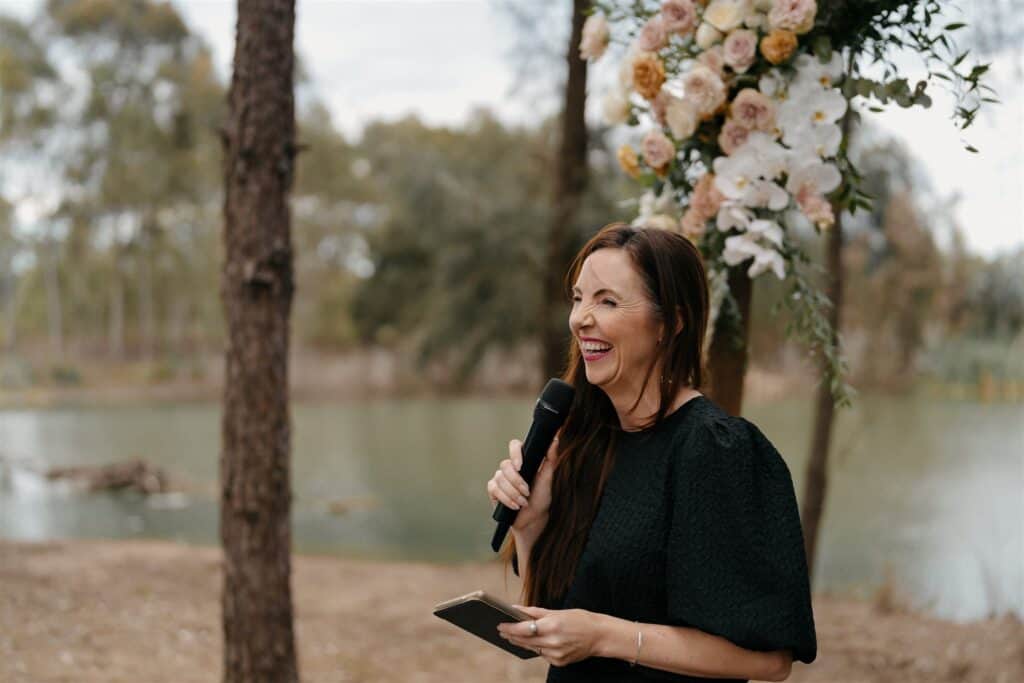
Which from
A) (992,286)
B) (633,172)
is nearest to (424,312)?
(992,286)

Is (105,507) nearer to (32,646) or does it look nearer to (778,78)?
(32,646)

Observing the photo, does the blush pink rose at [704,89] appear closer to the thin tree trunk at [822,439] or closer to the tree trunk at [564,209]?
the thin tree trunk at [822,439]

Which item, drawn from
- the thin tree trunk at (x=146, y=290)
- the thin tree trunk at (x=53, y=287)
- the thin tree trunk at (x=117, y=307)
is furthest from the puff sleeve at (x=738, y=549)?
the thin tree trunk at (x=53, y=287)

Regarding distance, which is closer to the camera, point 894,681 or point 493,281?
point 894,681

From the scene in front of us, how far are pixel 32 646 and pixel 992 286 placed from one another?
65.3 feet

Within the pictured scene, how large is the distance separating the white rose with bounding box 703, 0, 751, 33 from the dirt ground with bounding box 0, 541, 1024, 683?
2.77m

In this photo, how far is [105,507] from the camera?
39.3ft

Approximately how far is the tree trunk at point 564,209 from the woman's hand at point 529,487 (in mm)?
4853

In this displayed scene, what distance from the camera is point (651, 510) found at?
4.94ft

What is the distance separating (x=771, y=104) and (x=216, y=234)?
33223mm

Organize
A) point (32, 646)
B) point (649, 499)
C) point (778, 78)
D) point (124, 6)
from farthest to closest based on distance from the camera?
1. point (124, 6)
2. point (32, 646)
3. point (778, 78)
4. point (649, 499)

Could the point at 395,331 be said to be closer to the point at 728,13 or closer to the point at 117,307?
the point at 117,307

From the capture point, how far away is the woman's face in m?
1.55

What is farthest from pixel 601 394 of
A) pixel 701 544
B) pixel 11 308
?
pixel 11 308
